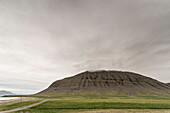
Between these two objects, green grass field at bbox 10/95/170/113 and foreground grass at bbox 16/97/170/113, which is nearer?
foreground grass at bbox 16/97/170/113

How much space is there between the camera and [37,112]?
131 ft

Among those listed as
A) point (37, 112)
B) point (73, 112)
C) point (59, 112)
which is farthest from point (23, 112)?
point (73, 112)

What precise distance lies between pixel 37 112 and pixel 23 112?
16.5 feet

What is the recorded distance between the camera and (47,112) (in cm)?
4003

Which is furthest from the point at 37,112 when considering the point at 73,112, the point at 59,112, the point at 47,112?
the point at 73,112

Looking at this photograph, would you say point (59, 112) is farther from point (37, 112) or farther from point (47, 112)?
point (37, 112)

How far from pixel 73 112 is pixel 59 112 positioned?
5.56m

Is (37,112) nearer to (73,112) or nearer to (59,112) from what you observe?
(59,112)

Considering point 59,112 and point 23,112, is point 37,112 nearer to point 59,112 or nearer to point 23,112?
point 23,112

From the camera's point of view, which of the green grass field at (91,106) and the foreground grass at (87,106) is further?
the green grass field at (91,106)

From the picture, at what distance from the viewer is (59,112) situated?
3997 cm

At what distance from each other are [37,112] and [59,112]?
8.65 meters

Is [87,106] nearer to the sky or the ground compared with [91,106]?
nearer to the sky

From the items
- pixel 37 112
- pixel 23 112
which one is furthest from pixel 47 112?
pixel 23 112
